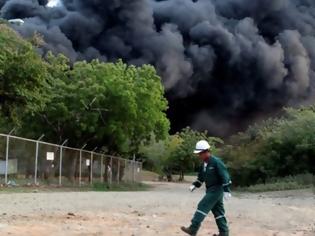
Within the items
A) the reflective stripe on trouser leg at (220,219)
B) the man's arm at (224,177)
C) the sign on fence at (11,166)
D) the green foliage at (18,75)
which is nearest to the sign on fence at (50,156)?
the sign on fence at (11,166)

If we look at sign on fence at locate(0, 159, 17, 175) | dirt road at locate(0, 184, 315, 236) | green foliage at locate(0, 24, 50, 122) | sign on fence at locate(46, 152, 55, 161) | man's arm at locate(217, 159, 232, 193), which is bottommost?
dirt road at locate(0, 184, 315, 236)

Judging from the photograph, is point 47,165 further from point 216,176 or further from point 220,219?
point 216,176

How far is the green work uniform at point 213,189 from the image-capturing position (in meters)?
11.3

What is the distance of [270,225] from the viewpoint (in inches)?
575

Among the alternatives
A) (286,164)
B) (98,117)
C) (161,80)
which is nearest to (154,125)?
(161,80)

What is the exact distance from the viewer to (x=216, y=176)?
37.6ft

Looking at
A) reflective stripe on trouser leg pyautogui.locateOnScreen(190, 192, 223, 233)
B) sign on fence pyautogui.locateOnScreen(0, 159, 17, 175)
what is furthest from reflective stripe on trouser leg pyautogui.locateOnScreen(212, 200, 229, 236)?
sign on fence pyautogui.locateOnScreen(0, 159, 17, 175)

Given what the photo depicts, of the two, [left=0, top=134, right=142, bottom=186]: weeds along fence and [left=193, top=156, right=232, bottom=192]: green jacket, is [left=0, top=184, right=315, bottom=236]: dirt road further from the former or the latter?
[left=0, top=134, right=142, bottom=186]: weeds along fence

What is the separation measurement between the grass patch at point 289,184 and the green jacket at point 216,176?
23.4 m

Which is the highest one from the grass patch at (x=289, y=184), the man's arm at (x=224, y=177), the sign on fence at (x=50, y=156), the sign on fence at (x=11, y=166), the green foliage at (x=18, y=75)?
the green foliage at (x=18, y=75)

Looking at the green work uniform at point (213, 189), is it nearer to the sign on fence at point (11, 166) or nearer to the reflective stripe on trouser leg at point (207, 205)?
the reflective stripe on trouser leg at point (207, 205)

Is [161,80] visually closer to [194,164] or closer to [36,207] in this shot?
[36,207]

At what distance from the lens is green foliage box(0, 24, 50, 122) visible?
2509cm

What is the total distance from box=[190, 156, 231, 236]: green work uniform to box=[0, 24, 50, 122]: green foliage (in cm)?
1427
